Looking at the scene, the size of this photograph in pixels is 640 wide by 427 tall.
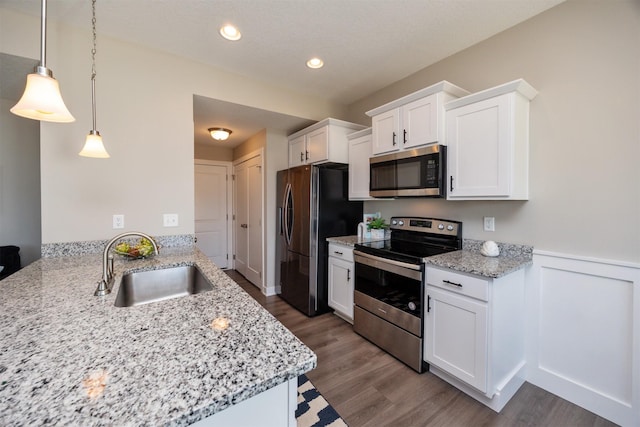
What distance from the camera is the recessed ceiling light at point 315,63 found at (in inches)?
98.5

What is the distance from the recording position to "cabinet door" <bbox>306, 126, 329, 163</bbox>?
299cm

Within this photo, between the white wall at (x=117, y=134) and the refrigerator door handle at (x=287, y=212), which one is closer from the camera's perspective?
the white wall at (x=117, y=134)

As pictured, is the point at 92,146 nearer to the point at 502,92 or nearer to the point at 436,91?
the point at 436,91

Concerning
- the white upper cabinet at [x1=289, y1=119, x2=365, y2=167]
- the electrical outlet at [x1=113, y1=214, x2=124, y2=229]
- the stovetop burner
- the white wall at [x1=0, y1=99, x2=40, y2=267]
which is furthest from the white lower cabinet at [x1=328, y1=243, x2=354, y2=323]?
the white wall at [x1=0, y1=99, x2=40, y2=267]

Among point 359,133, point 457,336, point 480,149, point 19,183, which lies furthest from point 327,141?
point 19,183

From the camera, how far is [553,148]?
1.84m

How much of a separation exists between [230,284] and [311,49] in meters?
2.12

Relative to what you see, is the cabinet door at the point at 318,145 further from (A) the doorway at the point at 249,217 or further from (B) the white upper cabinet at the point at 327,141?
(A) the doorway at the point at 249,217

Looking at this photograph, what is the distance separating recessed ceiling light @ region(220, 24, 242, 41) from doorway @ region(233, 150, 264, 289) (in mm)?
1753

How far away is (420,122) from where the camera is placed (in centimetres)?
221

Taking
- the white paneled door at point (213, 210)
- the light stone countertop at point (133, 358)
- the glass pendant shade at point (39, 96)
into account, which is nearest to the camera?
the light stone countertop at point (133, 358)

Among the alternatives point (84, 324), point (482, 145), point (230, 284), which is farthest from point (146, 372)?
point (482, 145)

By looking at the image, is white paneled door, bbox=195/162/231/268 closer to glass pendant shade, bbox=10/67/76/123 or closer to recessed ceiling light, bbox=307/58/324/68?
recessed ceiling light, bbox=307/58/324/68

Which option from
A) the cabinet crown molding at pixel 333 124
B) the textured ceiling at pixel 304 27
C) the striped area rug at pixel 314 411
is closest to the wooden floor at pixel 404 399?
the striped area rug at pixel 314 411
